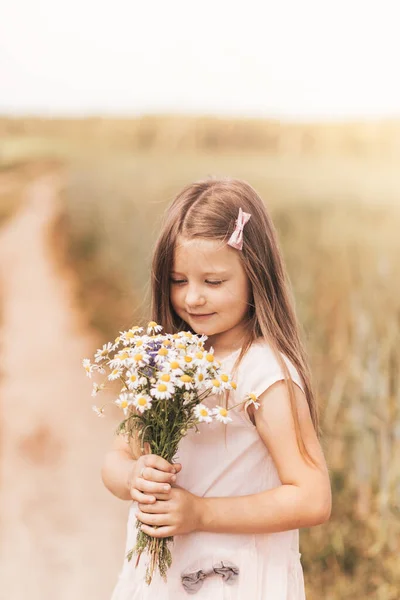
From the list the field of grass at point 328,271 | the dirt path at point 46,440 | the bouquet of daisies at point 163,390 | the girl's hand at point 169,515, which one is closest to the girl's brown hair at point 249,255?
the bouquet of daisies at point 163,390

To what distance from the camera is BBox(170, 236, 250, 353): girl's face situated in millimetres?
1515

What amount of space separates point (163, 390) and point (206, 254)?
1.00 feet

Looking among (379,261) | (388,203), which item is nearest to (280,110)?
(388,203)

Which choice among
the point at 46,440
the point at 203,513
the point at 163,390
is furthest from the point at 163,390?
the point at 46,440

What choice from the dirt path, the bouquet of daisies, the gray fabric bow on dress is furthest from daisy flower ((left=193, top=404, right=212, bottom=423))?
the dirt path

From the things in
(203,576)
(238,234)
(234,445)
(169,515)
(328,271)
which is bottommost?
(203,576)

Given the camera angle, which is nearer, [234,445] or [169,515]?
[169,515]

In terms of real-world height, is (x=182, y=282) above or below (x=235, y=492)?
above

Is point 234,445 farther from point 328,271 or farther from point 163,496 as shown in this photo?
point 328,271

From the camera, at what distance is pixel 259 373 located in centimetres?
148

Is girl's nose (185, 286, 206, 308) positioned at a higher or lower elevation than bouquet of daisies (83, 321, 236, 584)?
higher

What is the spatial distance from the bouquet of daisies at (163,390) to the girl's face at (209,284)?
10 cm

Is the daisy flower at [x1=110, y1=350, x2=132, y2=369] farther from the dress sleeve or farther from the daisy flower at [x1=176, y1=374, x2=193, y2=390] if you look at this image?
the dress sleeve

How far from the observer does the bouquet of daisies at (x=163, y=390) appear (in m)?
1.34
